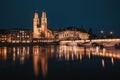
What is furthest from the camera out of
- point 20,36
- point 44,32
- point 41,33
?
point 44,32

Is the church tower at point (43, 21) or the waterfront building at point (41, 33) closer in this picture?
the waterfront building at point (41, 33)

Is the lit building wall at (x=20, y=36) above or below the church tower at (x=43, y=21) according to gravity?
below

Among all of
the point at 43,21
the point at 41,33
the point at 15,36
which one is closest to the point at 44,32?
the point at 41,33

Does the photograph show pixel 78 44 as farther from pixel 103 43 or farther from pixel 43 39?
pixel 43 39

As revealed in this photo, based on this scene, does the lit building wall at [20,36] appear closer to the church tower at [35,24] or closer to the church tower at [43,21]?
the church tower at [35,24]

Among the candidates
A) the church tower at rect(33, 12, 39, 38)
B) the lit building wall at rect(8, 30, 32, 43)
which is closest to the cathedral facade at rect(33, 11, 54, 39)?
the church tower at rect(33, 12, 39, 38)

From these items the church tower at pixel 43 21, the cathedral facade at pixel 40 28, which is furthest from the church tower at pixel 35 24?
the church tower at pixel 43 21

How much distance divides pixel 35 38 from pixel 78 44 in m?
26.4

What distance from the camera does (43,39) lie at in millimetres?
88562

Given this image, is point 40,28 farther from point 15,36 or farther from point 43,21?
point 15,36

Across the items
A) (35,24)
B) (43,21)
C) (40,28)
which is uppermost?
(43,21)

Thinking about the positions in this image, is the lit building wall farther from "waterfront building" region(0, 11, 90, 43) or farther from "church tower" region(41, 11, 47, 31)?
"church tower" region(41, 11, 47, 31)

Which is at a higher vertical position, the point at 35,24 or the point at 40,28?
the point at 35,24

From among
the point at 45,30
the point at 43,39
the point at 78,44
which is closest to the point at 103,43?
the point at 78,44
